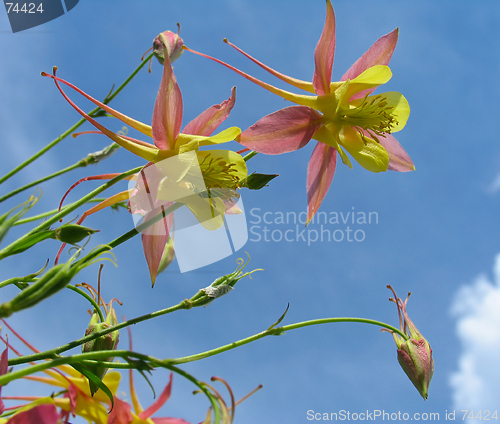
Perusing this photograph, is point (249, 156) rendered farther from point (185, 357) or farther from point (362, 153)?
point (185, 357)

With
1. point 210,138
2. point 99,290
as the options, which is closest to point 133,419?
point 99,290

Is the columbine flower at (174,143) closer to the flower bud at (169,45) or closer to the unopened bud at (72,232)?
the unopened bud at (72,232)

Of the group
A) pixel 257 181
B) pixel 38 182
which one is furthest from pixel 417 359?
pixel 38 182

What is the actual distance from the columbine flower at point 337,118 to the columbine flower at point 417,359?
0.87 metres

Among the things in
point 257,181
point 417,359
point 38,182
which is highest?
point 38,182

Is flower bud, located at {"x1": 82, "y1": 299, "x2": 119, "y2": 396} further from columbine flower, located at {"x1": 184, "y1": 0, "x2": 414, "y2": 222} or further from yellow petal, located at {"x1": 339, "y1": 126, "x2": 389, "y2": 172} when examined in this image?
yellow petal, located at {"x1": 339, "y1": 126, "x2": 389, "y2": 172}

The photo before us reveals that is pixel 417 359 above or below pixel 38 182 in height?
below

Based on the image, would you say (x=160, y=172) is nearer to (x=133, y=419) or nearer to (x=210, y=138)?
(x=210, y=138)

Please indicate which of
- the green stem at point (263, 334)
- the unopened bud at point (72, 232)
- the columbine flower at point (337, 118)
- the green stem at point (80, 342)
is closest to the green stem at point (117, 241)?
the unopened bud at point (72, 232)

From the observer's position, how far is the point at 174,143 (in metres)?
1.53

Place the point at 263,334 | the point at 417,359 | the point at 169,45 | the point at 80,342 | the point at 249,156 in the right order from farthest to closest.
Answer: the point at 169,45 < the point at 417,359 < the point at 249,156 < the point at 263,334 < the point at 80,342

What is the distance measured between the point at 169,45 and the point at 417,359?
231cm

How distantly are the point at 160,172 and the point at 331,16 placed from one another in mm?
1031

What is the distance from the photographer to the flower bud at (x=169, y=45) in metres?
2.38
